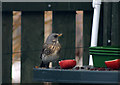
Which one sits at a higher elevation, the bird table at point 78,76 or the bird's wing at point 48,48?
the bird's wing at point 48,48

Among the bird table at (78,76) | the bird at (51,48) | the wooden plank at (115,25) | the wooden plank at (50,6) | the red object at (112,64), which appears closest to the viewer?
the bird table at (78,76)

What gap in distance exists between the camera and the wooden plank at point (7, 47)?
22.0 feet

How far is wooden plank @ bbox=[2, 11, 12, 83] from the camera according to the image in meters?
6.70

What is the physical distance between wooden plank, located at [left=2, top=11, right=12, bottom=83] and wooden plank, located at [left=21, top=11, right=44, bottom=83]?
0.78ft

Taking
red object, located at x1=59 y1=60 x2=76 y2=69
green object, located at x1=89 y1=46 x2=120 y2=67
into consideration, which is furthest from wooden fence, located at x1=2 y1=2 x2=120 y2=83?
red object, located at x1=59 y1=60 x2=76 y2=69

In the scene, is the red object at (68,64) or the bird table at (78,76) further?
the red object at (68,64)

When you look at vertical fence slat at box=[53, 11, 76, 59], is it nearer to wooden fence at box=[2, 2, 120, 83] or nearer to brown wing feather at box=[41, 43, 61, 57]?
wooden fence at box=[2, 2, 120, 83]

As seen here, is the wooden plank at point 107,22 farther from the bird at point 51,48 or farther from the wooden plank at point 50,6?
the bird at point 51,48

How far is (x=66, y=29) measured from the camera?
678cm

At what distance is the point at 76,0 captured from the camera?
6.67 meters

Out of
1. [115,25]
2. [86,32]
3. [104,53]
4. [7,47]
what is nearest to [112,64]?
[104,53]

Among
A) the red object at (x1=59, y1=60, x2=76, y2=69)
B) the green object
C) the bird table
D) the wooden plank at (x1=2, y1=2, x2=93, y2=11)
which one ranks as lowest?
the bird table

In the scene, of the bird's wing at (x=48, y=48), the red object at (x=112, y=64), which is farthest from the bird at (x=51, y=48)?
the red object at (x=112, y=64)

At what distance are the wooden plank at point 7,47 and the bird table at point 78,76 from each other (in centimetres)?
308
